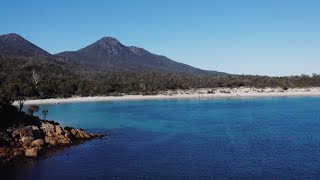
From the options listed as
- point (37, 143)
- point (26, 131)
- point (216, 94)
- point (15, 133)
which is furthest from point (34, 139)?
point (216, 94)

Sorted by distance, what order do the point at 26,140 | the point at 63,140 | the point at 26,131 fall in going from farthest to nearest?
the point at 63,140, the point at 26,131, the point at 26,140

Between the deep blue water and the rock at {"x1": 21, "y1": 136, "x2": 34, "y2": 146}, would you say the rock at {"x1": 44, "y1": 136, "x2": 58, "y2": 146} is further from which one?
the deep blue water

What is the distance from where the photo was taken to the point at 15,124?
43.9 metres

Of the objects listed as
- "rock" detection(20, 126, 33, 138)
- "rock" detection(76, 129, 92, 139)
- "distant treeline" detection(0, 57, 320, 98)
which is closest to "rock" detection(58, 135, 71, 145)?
"rock" detection(76, 129, 92, 139)

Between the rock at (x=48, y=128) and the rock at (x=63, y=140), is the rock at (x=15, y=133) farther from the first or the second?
the rock at (x=63, y=140)

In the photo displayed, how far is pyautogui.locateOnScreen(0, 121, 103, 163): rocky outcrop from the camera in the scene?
3694 centimetres

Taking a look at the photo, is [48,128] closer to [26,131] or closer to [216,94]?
[26,131]

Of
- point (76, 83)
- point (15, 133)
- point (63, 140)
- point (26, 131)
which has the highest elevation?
point (76, 83)

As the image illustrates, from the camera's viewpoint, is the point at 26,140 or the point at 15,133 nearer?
the point at 26,140

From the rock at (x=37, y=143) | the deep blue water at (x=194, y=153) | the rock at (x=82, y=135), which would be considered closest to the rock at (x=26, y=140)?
the rock at (x=37, y=143)

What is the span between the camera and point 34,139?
41.6 metres

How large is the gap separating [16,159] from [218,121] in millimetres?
32255

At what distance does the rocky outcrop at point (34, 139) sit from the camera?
36.9 m

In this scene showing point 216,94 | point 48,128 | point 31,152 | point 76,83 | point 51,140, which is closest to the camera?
point 31,152
